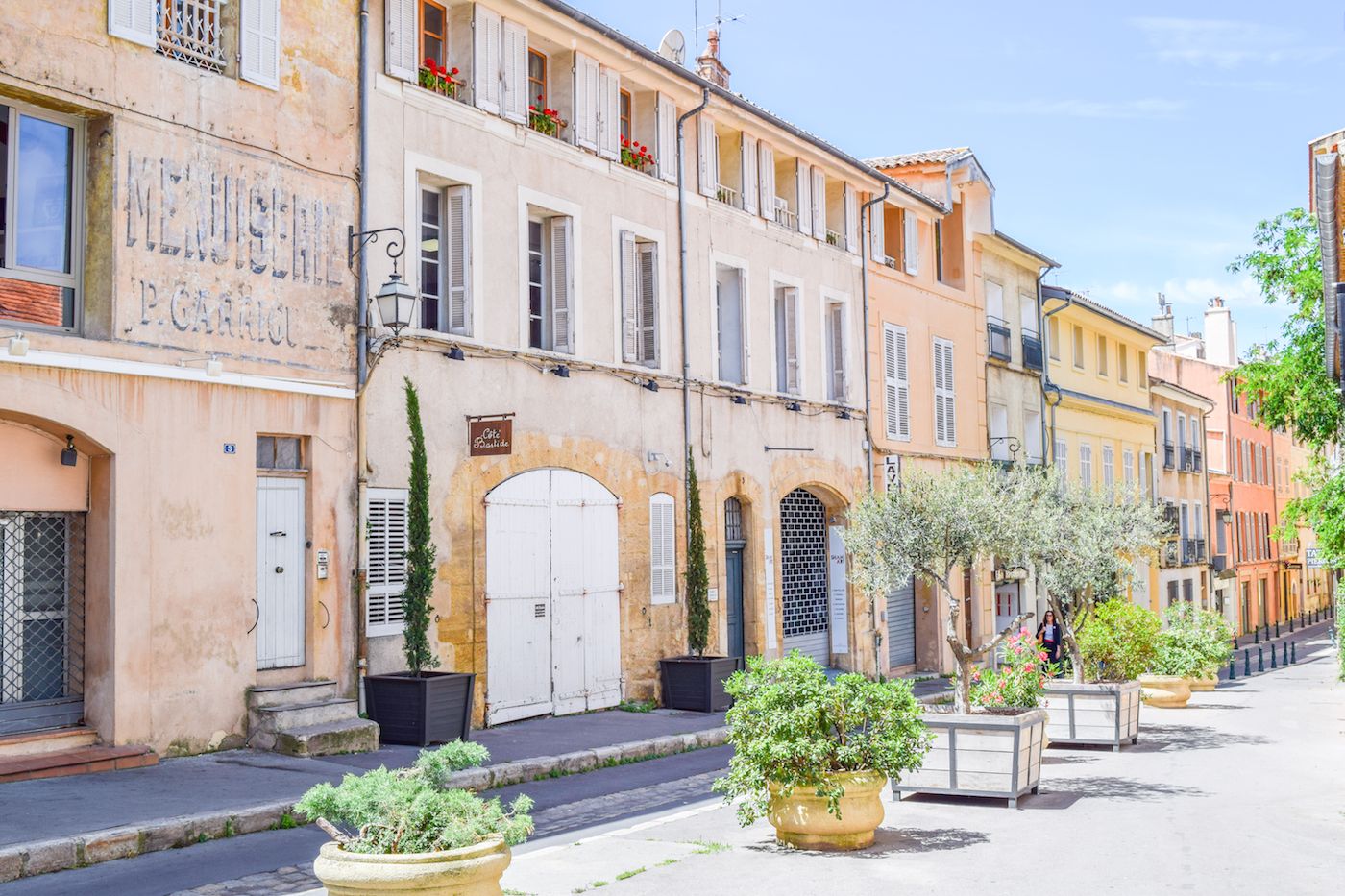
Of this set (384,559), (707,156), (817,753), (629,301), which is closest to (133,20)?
(384,559)

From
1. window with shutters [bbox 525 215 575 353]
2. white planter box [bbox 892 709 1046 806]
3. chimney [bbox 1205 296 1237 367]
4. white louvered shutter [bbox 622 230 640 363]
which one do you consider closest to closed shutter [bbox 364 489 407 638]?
window with shutters [bbox 525 215 575 353]

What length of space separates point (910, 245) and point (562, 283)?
35.7ft

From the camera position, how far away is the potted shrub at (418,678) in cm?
1307

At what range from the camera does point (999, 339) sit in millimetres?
29266

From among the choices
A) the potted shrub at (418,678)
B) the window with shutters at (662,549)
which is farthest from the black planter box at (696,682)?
the potted shrub at (418,678)

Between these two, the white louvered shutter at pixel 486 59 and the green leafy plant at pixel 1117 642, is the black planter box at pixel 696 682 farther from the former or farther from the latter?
the white louvered shutter at pixel 486 59

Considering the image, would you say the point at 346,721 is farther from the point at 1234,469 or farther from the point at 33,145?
the point at 1234,469

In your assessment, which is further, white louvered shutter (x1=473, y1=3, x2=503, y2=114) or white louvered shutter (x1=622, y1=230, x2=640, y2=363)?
white louvered shutter (x1=622, y1=230, x2=640, y2=363)

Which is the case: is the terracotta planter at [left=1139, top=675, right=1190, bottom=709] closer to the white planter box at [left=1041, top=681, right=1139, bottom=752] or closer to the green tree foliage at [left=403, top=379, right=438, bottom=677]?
the white planter box at [left=1041, top=681, right=1139, bottom=752]

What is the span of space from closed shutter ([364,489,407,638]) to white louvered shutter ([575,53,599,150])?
18.5 feet

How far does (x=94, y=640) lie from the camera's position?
11.3 m

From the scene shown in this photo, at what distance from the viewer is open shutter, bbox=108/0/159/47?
11.5m

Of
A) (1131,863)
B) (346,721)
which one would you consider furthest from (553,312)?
(1131,863)

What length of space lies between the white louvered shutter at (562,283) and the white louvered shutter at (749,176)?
4.67 meters
